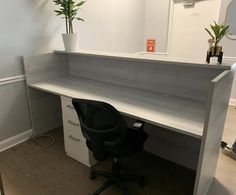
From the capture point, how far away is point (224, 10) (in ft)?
11.9

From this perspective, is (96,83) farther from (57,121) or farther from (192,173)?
(192,173)

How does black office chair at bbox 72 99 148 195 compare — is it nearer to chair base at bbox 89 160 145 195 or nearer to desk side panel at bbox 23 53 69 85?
chair base at bbox 89 160 145 195

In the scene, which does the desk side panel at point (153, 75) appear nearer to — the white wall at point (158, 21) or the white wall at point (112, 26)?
the white wall at point (112, 26)

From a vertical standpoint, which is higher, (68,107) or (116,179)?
(68,107)

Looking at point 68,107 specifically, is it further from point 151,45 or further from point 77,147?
point 151,45

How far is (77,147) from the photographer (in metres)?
2.23

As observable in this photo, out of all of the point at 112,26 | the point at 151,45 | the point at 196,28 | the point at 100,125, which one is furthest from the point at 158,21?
the point at 100,125

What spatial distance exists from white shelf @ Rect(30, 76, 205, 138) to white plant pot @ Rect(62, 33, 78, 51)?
405 mm

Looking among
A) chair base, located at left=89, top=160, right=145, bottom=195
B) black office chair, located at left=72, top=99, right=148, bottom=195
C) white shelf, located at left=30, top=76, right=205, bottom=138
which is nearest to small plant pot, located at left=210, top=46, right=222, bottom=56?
white shelf, located at left=30, top=76, right=205, bottom=138

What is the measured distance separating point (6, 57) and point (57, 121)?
1.11m

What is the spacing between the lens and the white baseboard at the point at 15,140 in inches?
98.0

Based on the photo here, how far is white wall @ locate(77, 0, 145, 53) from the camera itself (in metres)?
3.31

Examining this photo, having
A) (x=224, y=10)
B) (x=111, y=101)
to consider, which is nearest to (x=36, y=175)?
(x=111, y=101)

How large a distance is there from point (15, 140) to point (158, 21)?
11.1 ft
